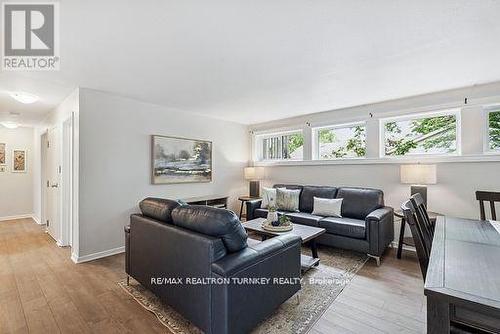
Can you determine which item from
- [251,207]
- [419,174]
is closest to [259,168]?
[251,207]

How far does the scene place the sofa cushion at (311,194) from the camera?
4079 millimetres

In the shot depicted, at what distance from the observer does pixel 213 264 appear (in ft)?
4.93

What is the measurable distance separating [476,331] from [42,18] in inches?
128

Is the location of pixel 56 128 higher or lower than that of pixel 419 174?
higher

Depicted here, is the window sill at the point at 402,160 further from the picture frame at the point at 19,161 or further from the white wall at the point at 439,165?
the picture frame at the point at 19,161

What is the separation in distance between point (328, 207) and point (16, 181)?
7226mm

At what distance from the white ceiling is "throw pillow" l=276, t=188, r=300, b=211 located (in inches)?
68.0

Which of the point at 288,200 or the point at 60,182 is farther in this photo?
the point at 288,200

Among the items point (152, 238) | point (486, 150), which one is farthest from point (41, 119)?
point (486, 150)

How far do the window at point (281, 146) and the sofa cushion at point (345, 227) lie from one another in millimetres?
1873

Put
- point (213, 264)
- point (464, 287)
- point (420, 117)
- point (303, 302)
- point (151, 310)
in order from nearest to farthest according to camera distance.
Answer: point (464, 287) → point (213, 264) → point (151, 310) → point (303, 302) → point (420, 117)

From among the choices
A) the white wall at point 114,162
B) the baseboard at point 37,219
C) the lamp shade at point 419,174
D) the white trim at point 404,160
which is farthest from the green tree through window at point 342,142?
the baseboard at point 37,219

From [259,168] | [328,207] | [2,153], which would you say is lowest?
[328,207]

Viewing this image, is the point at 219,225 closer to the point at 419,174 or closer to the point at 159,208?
the point at 159,208
